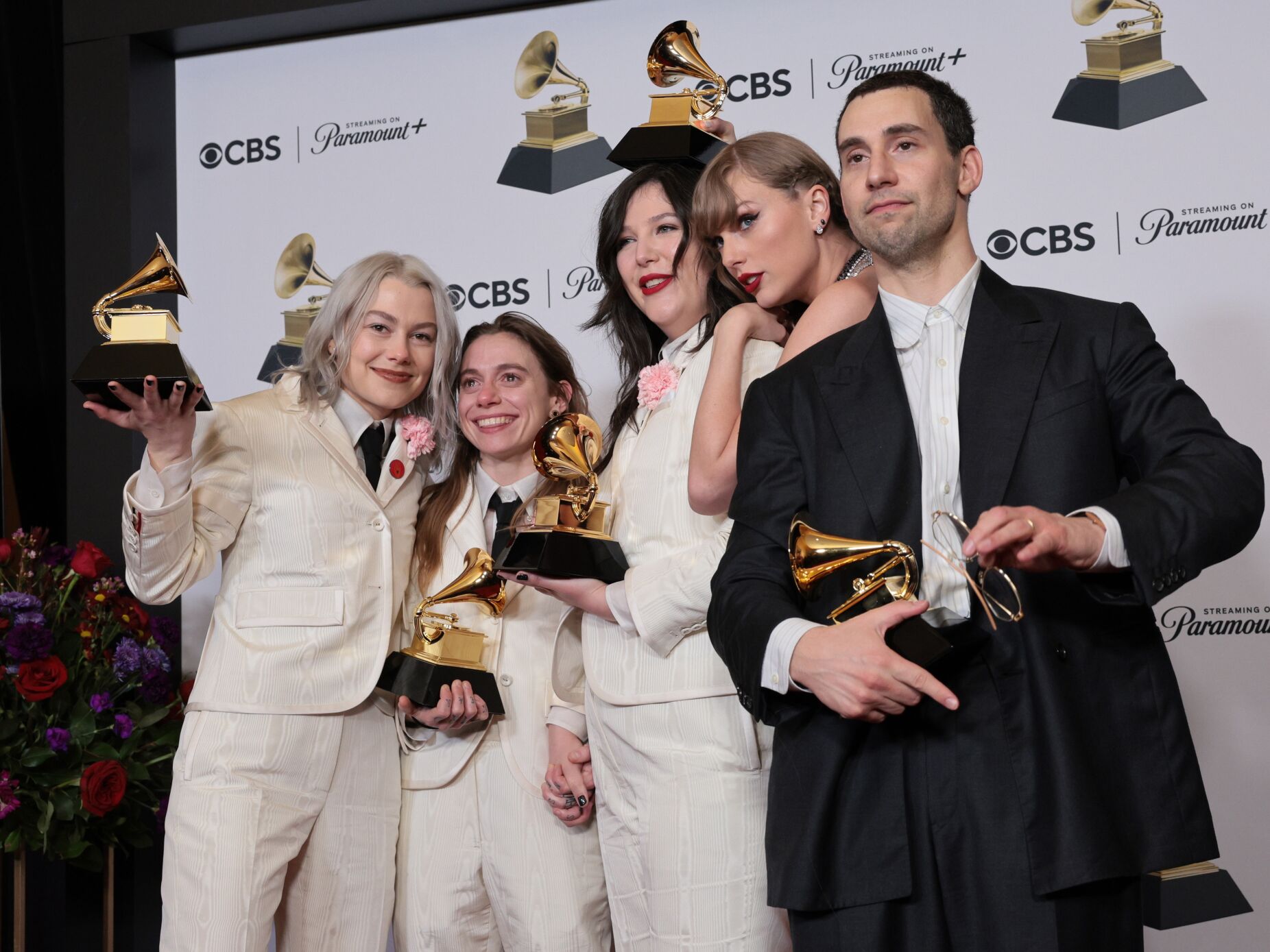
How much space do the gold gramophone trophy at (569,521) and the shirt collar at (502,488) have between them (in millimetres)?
302

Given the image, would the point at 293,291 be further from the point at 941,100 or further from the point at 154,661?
the point at 941,100

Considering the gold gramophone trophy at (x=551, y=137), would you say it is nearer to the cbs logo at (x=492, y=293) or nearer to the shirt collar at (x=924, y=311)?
the cbs logo at (x=492, y=293)

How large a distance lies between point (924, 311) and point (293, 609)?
1615mm

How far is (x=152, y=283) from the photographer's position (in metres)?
2.83

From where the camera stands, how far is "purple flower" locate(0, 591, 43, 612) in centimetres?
346

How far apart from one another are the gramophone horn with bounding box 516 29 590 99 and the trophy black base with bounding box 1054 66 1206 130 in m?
1.73

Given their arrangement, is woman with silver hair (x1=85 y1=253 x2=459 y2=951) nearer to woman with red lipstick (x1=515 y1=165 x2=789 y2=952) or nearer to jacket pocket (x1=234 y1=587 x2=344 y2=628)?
jacket pocket (x1=234 y1=587 x2=344 y2=628)

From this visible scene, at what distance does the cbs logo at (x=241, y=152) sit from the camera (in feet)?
15.7

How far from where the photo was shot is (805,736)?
6.50 feet

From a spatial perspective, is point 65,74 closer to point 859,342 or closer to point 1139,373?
point 859,342

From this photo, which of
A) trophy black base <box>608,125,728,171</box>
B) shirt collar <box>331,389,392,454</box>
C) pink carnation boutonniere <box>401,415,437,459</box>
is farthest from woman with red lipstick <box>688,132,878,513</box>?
shirt collar <box>331,389,392,454</box>

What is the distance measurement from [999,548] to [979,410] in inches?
15.5

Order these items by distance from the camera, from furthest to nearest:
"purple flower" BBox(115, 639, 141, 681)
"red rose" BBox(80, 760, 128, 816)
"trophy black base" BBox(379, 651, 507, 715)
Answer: "purple flower" BBox(115, 639, 141, 681) < "red rose" BBox(80, 760, 128, 816) < "trophy black base" BBox(379, 651, 507, 715)

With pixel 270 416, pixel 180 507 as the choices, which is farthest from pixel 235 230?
pixel 180 507
